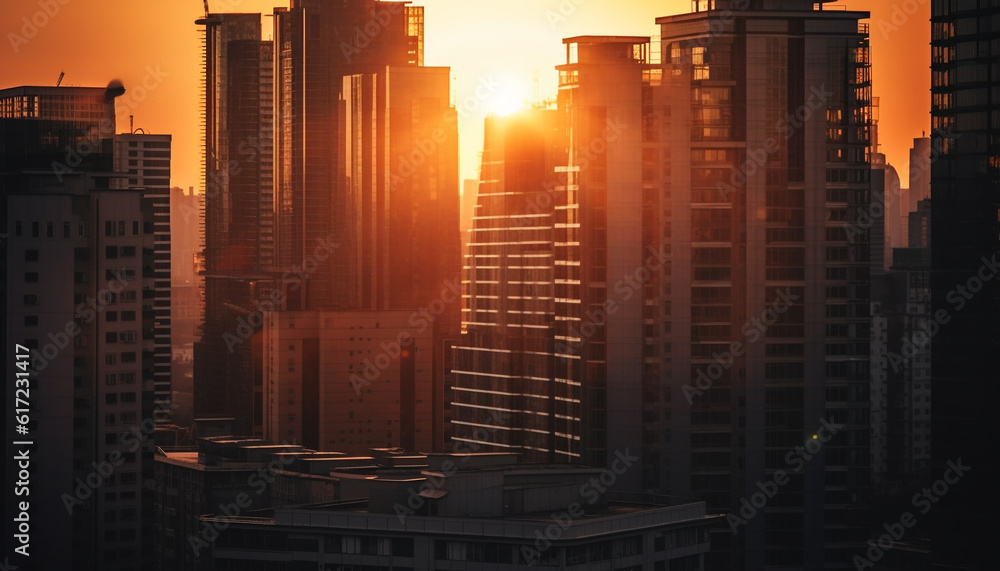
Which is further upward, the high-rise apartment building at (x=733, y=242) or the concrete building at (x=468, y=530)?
the high-rise apartment building at (x=733, y=242)

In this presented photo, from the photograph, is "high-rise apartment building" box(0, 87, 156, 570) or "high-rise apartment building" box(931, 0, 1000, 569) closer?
"high-rise apartment building" box(931, 0, 1000, 569)

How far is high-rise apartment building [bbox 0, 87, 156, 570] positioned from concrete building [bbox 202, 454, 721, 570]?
25.5 metres

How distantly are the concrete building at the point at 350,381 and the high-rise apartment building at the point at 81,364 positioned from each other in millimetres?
65476

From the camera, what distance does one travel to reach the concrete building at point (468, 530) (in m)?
86.3

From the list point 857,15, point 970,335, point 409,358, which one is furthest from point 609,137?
point 409,358

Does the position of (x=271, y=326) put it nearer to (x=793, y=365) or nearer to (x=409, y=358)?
(x=409, y=358)

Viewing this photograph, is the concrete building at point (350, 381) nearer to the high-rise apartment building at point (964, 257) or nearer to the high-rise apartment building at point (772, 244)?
the high-rise apartment building at point (772, 244)
